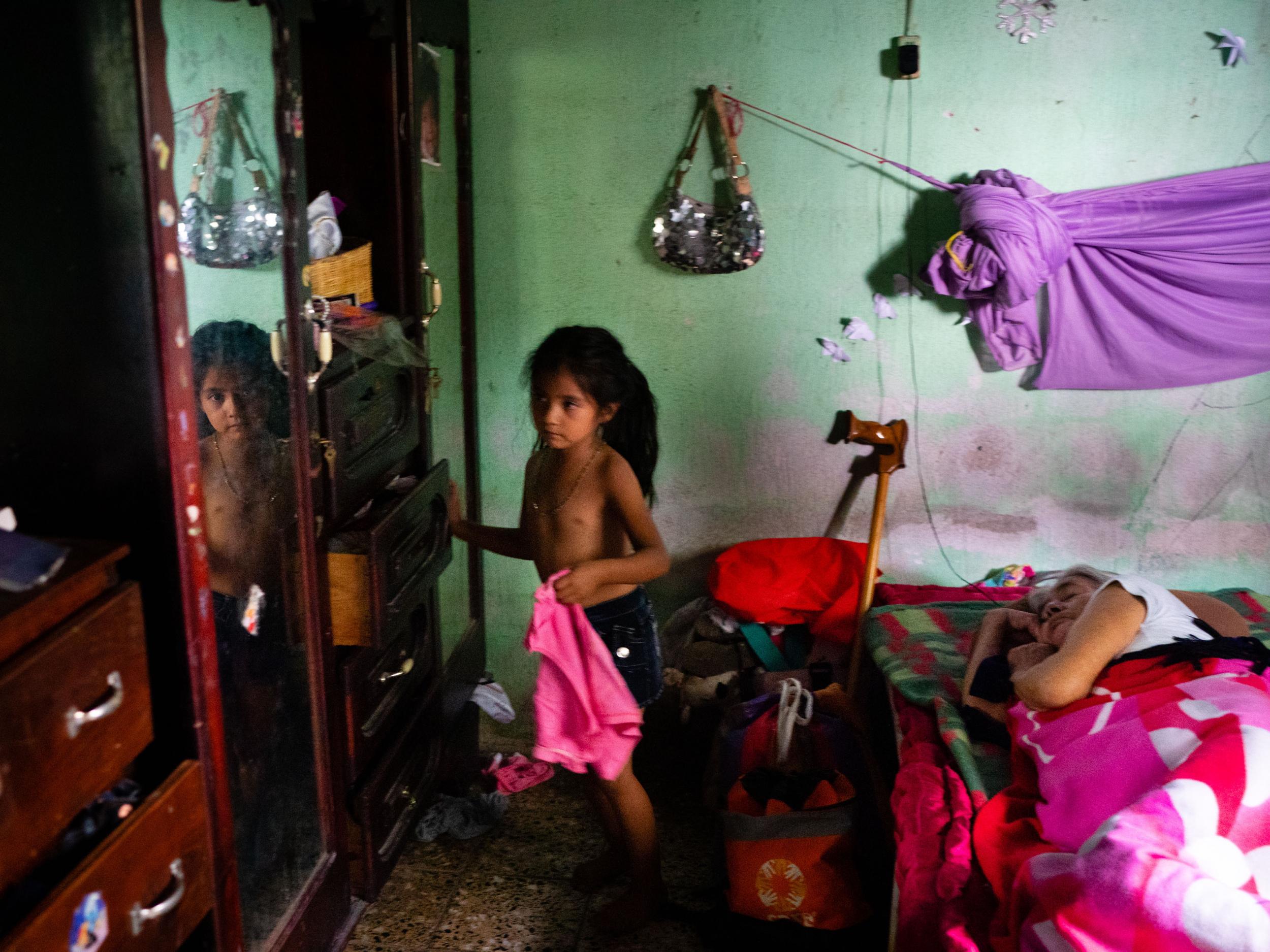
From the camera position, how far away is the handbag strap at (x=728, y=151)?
2695 millimetres

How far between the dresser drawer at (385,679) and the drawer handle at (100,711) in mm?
818

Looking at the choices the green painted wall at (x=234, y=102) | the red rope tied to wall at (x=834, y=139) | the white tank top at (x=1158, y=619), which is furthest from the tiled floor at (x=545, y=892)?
the red rope tied to wall at (x=834, y=139)

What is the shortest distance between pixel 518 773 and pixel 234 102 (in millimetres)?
1973

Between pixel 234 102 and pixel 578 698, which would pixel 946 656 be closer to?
pixel 578 698

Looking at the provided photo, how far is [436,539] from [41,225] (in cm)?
128

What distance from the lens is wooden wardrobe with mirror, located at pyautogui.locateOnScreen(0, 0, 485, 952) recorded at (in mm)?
1127

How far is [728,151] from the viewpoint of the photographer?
8.87 feet

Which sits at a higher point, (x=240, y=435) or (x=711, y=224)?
(x=711, y=224)

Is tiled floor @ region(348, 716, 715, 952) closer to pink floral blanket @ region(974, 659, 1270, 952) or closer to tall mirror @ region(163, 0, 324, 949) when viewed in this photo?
tall mirror @ region(163, 0, 324, 949)

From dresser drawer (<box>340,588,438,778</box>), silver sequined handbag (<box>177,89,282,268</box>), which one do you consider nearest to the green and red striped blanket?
dresser drawer (<box>340,588,438,778</box>)

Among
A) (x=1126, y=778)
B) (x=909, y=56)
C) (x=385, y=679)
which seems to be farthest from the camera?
(x=909, y=56)

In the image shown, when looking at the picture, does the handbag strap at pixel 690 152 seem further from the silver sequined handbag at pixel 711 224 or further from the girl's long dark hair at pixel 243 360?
the girl's long dark hair at pixel 243 360

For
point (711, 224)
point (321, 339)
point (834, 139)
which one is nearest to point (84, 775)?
point (321, 339)

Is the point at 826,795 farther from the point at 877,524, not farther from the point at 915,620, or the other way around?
the point at 877,524
